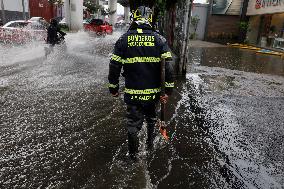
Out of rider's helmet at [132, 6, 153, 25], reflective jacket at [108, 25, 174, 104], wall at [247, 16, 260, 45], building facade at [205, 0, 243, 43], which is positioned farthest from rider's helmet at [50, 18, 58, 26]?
building facade at [205, 0, 243, 43]

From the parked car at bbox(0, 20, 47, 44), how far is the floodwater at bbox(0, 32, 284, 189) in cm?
569

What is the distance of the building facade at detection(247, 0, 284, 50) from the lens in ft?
71.2

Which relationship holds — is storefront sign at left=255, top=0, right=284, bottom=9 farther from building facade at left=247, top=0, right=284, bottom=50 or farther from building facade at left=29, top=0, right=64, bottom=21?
building facade at left=29, top=0, right=64, bottom=21

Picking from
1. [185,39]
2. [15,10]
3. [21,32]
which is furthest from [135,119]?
[15,10]

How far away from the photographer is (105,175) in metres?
3.49

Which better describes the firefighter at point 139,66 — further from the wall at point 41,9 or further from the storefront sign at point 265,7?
the wall at point 41,9

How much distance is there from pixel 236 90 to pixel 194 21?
24234 millimetres

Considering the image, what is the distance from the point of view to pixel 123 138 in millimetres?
4617

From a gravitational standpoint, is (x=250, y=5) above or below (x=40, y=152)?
above

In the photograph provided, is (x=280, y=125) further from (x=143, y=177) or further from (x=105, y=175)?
(x=105, y=175)

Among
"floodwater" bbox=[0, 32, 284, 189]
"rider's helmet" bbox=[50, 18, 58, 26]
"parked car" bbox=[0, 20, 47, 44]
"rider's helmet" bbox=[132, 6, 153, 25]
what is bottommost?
"floodwater" bbox=[0, 32, 284, 189]

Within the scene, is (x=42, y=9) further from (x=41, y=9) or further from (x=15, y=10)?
(x=15, y=10)

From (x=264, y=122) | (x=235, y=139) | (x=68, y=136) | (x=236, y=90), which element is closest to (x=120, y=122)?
(x=68, y=136)

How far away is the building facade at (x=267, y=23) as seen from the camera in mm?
21688
